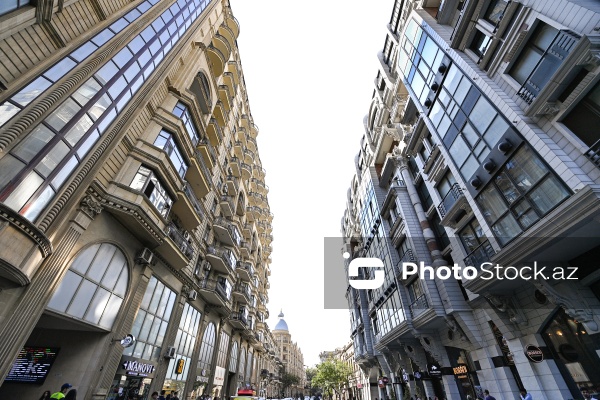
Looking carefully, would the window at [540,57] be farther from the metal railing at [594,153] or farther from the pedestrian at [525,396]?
the pedestrian at [525,396]

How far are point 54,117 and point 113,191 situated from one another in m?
3.70

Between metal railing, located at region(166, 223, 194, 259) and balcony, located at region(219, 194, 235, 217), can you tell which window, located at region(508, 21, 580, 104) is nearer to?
metal railing, located at region(166, 223, 194, 259)

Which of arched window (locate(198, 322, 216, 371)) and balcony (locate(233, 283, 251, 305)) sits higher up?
balcony (locate(233, 283, 251, 305))

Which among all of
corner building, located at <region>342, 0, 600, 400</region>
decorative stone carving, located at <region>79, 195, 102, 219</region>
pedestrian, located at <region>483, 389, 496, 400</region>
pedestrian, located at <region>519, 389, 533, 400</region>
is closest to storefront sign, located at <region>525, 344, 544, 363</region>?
corner building, located at <region>342, 0, 600, 400</region>

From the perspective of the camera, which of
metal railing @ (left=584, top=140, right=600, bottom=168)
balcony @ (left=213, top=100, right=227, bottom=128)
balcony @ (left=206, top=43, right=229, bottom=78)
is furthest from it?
balcony @ (left=213, top=100, right=227, bottom=128)

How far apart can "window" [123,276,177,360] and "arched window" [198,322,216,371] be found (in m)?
6.64

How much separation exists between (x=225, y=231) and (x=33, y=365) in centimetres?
1477

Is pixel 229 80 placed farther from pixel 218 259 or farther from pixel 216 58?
pixel 218 259

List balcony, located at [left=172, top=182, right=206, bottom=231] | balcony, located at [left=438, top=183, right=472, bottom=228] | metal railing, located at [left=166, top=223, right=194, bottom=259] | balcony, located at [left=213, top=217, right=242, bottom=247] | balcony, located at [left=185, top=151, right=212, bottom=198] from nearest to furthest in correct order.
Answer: balcony, located at [left=438, top=183, right=472, bottom=228], metal railing, located at [left=166, top=223, right=194, bottom=259], balcony, located at [left=172, top=182, right=206, bottom=231], balcony, located at [left=185, top=151, right=212, bottom=198], balcony, located at [left=213, top=217, right=242, bottom=247]

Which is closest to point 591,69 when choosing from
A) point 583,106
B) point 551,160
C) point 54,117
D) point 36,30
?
point 583,106

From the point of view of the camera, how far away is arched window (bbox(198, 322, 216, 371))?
71.1 feet

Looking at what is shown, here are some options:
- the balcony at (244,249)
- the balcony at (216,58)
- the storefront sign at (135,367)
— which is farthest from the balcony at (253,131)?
the storefront sign at (135,367)

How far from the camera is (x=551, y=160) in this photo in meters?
8.92

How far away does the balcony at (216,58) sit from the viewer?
2269cm
